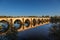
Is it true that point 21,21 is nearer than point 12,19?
No

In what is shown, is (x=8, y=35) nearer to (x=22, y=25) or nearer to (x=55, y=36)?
(x=55, y=36)

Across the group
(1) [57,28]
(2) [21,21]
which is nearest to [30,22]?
(2) [21,21]

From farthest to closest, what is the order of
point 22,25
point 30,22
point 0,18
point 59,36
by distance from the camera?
point 30,22 < point 22,25 < point 0,18 < point 59,36

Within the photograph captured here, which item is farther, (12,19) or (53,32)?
(12,19)

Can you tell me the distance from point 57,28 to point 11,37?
16.5 m

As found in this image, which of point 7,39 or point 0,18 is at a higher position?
point 0,18

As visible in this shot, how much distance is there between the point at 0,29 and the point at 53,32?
1263 inches

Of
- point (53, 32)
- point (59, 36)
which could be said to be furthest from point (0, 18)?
point (59, 36)

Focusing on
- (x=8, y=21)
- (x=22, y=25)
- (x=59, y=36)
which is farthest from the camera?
(x=22, y=25)

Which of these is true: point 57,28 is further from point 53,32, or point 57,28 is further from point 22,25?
point 22,25

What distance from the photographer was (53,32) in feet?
135

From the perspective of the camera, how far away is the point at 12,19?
69.3m

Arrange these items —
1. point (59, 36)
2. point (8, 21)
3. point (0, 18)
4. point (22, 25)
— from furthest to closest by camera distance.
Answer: point (22, 25), point (8, 21), point (0, 18), point (59, 36)

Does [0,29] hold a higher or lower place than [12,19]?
lower
